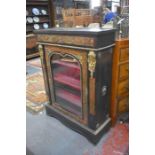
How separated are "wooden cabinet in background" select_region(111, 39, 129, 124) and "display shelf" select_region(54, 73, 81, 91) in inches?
14.5

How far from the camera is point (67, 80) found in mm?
1843

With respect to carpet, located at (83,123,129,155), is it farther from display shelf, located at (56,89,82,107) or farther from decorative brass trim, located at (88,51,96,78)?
decorative brass trim, located at (88,51,96,78)

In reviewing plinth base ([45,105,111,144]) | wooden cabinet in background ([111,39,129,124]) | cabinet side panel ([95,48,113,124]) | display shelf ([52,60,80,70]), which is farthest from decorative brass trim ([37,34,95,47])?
plinth base ([45,105,111,144])

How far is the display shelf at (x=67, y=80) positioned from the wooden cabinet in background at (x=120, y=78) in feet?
1.21

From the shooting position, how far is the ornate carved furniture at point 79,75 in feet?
4.47

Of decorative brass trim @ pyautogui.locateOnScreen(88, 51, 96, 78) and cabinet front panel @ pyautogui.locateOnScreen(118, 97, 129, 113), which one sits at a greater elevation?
decorative brass trim @ pyautogui.locateOnScreen(88, 51, 96, 78)

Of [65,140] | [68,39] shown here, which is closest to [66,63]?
[68,39]

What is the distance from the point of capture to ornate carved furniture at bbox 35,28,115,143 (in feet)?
4.47

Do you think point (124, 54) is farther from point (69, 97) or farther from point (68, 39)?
point (69, 97)

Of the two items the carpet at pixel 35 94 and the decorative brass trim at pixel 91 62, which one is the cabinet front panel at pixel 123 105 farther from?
the carpet at pixel 35 94
